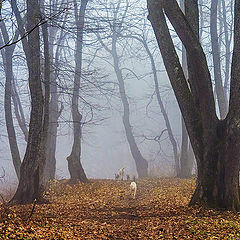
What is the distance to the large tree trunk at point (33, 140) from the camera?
27.5ft

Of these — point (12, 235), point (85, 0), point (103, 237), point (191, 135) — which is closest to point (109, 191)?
point (191, 135)

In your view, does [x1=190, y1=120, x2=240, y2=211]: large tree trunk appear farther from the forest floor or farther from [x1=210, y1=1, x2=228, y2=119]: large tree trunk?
[x1=210, y1=1, x2=228, y2=119]: large tree trunk

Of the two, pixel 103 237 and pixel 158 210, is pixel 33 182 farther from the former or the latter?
pixel 103 237

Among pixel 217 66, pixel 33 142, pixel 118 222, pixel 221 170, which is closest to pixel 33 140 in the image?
pixel 33 142

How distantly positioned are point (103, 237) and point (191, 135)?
10.1ft

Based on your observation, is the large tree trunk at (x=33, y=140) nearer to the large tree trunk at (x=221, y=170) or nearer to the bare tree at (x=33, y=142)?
the bare tree at (x=33, y=142)

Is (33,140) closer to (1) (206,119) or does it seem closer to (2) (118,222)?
(2) (118,222)

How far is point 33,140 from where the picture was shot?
8.48 meters

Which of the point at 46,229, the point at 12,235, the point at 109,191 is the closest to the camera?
the point at 12,235

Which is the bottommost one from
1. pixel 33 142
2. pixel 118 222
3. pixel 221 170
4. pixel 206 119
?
pixel 118 222

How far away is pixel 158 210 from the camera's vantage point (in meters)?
7.23

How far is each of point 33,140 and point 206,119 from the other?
452 cm

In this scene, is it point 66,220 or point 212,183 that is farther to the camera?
point 212,183

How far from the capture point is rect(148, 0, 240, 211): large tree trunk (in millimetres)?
6414
